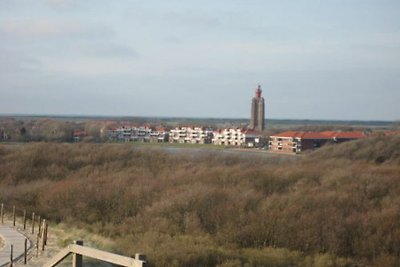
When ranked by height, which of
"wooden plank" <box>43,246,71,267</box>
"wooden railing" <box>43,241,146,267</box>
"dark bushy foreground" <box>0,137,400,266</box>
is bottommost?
"dark bushy foreground" <box>0,137,400,266</box>

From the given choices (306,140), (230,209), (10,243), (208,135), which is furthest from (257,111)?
(10,243)

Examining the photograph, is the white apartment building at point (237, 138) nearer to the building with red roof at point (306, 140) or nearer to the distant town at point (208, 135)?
the distant town at point (208, 135)

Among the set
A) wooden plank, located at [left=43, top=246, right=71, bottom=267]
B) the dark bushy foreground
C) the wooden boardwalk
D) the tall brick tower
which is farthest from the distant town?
wooden plank, located at [left=43, top=246, right=71, bottom=267]

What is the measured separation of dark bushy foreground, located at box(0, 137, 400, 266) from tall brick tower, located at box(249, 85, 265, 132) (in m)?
76.4

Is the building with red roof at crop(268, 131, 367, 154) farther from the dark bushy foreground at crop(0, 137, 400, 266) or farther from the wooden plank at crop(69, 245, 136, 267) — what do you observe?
the wooden plank at crop(69, 245, 136, 267)

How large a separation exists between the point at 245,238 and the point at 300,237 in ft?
6.64

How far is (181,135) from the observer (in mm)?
104688

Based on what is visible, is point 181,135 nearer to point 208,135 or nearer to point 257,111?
point 208,135

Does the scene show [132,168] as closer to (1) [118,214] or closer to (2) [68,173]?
(2) [68,173]

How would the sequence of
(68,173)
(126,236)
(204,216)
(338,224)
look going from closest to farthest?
1. (126,236)
2. (338,224)
3. (204,216)
4. (68,173)

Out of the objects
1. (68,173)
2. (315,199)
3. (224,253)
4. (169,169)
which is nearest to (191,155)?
(169,169)

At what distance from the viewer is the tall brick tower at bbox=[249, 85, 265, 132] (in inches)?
4594

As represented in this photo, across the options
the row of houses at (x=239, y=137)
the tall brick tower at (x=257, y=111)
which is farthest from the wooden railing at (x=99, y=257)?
the tall brick tower at (x=257, y=111)

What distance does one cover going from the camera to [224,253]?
1853 cm
